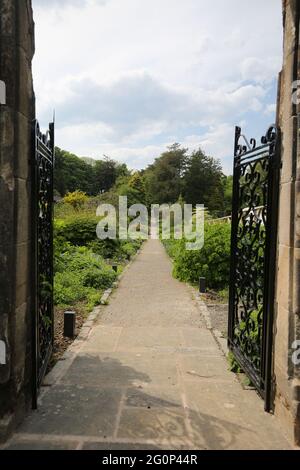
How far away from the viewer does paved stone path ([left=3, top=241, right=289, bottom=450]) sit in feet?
10.00

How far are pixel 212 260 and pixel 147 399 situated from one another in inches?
256

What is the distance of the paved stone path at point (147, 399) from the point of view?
10.00 ft

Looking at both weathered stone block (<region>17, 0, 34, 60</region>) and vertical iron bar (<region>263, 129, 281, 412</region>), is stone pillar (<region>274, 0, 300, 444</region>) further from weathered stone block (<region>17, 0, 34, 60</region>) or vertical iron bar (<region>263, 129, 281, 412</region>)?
weathered stone block (<region>17, 0, 34, 60</region>)

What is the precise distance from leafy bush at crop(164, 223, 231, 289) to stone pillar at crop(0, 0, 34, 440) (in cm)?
720

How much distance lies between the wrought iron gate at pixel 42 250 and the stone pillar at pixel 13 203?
0.20m

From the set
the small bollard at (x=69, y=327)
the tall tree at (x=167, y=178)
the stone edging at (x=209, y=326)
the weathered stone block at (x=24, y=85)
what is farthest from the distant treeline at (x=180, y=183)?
the weathered stone block at (x=24, y=85)

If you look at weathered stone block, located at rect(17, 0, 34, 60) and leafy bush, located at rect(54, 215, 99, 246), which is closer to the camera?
weathered stone block, located at rect(17, 0, 34, 60)

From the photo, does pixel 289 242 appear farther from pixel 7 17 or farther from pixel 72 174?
pixel 72 174

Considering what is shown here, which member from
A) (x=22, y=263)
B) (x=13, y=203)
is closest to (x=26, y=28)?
(x=13, y=203)

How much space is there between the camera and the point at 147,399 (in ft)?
12.4

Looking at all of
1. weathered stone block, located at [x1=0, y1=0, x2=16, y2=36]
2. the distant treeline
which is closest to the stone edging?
weathered stone block, located at [x1=0, y1=0, x2=16, y2=36]

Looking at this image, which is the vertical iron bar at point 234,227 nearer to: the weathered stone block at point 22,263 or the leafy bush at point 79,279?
the weathered stone block at point 22,263

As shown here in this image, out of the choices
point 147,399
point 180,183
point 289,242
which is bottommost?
point 147,399
